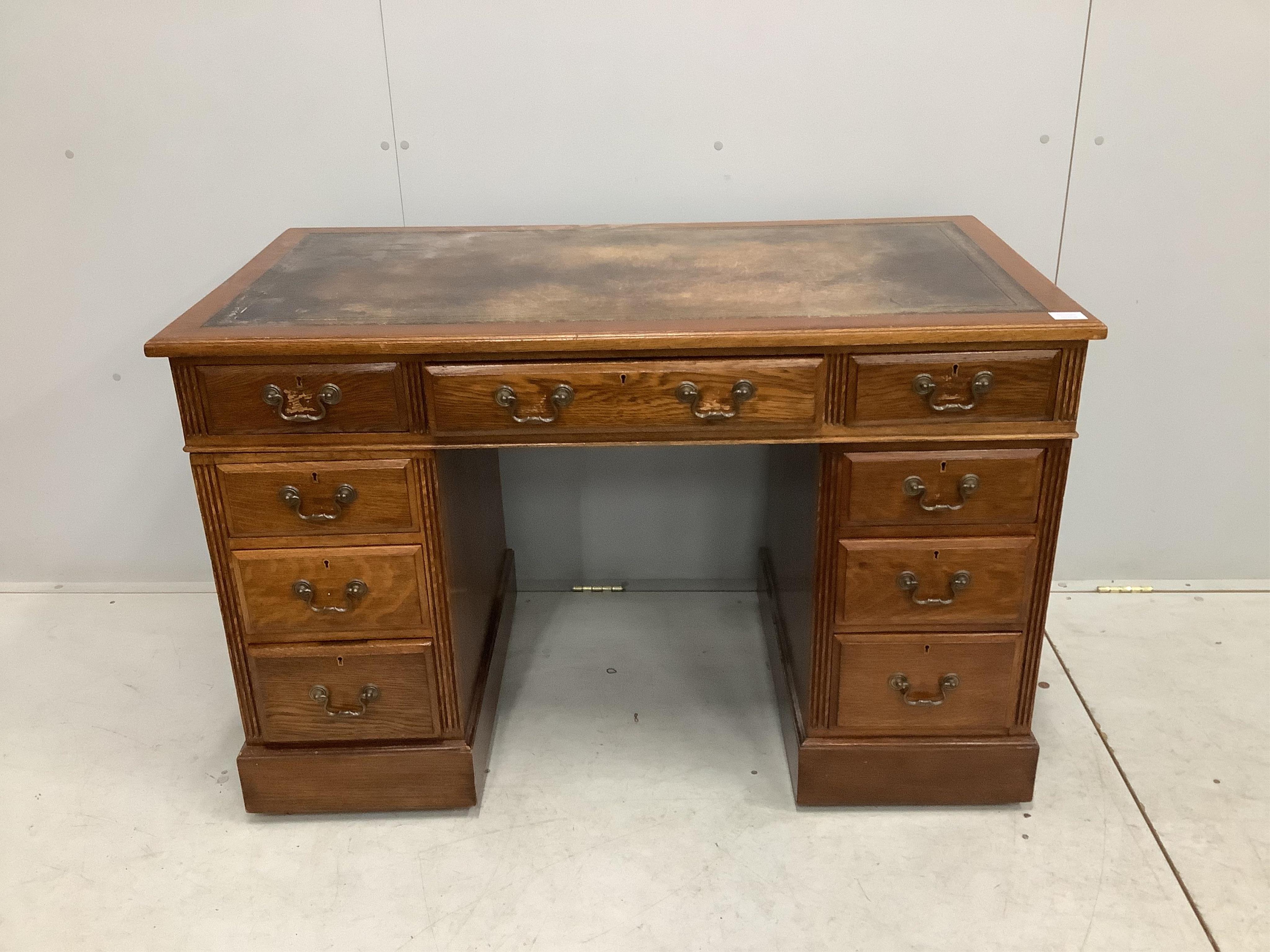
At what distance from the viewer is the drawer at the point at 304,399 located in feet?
5.25

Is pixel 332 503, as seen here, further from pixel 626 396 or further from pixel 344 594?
pixel 626 396

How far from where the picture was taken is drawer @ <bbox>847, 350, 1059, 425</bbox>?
1.59 metres

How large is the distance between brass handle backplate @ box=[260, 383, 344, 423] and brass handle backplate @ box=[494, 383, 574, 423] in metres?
0.24

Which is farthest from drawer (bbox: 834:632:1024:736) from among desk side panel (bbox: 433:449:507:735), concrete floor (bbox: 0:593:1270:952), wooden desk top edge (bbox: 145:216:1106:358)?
desk side panel (bbox: 433:449:507:735)

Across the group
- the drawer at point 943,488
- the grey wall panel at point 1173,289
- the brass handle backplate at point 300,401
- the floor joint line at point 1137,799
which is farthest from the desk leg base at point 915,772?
the brass handle backplate at point 300,401

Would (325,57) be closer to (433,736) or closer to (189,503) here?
(189,503)

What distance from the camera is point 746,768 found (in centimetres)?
203

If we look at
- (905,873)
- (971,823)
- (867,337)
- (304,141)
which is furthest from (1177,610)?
(304,141)

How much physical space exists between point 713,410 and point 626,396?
13cm

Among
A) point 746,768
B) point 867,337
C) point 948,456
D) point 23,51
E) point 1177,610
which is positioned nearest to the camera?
point 867,337

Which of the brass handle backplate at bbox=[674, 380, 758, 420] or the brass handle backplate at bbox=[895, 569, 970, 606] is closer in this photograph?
the brass handle backplate at bbox=[674, 380, 758, 420]

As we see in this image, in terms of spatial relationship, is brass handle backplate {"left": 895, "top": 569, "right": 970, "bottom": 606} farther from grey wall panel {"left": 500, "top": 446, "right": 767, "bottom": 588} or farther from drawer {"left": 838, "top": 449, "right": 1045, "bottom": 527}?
grey wall panel {"left": 500, "top": 446, "right": 767, "bottom": 588}

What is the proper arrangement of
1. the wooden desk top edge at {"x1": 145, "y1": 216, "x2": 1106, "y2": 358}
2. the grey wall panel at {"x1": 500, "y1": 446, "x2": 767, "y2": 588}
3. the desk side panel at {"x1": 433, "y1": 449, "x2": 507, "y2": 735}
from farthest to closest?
the grey wall panel at {"x1": 500, "y1": 446, "x2": 767, "y2": 588}, the desk side panel at {"x1": 433, "y1": 449, "x2": 507, "y2": 735}, the wooden desk top edge at {"x1": 145, "y1": 216, "x2": 1106, "y2": 358}

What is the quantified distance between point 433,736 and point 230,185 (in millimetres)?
1237
